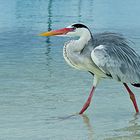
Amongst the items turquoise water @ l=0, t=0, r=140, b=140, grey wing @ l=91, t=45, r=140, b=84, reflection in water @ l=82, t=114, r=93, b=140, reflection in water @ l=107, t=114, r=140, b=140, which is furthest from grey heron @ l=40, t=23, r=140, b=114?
reflection in water @ l=107, t=114, r=140, b=140

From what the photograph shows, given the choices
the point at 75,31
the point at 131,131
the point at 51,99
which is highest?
the point at 75,31

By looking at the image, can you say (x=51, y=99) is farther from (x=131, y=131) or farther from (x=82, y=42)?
(x=131, y=131)

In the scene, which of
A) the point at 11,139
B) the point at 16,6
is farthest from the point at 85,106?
the point at 16,6

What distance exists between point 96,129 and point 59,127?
49 cm

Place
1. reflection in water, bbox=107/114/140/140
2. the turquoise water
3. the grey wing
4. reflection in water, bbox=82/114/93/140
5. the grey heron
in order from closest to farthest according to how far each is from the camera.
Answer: reflection in water, bbox=107/114/140/140 < reflection in water, bbox=82/114/93/140 < the turquoise water < the grey wing < the grey heron

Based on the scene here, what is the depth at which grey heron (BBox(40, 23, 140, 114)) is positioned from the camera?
9102 millimetres

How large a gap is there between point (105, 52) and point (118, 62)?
1.01 feet

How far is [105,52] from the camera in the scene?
899 cm

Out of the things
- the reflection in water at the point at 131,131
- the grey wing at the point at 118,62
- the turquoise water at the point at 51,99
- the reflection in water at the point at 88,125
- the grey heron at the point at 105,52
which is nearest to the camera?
the reflection in water at the point at 131,131

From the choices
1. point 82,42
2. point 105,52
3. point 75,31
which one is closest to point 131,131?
point 105,52

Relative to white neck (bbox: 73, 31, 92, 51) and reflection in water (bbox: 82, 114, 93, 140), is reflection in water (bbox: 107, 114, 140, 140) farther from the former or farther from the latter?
white neck (bbox: 73, 31, 92, 51)

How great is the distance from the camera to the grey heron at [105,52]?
9102 millimetres

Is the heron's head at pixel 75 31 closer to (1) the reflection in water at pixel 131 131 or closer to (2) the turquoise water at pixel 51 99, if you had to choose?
(2) the turquoise water at pixel 51 99

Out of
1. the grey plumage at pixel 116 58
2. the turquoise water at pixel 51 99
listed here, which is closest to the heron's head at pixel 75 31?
the grey plumage at pixel 116 58
